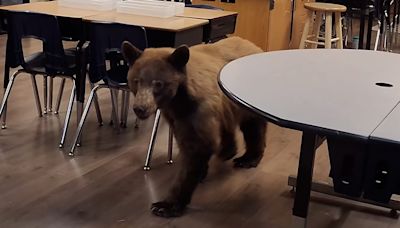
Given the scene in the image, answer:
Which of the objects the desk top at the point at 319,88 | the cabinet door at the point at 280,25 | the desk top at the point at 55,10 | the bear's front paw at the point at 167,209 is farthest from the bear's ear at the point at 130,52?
the cabinet door at the point at 280,25

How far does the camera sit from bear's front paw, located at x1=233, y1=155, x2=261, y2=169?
363 cm

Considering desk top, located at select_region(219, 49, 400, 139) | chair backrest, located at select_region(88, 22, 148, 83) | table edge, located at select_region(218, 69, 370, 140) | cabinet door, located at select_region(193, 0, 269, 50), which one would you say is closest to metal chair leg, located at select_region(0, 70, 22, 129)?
chair backrest, located at select_region(88, 22, 148, 83)

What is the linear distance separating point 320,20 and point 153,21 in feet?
9.19

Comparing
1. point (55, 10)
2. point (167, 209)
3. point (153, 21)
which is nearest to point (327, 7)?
point (153, 21)

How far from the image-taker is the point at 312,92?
226 centimetres

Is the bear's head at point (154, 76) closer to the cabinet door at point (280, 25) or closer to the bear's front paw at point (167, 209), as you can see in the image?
the bear's front paw at point (167, 209)

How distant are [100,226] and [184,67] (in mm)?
880

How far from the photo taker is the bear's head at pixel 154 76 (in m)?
2.69

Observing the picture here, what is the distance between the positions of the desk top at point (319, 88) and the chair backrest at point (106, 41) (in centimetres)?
→ 97

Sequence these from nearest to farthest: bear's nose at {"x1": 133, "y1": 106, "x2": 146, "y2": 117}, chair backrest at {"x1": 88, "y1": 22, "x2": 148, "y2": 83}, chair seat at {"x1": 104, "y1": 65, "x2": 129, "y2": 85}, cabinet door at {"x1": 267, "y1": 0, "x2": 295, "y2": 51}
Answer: bear's nose at {"x1": 133, "y1": 106, "x2": 146, "y2": 117} → chair backrest at {"x1": 88, "y1": 22, "x2": 148, "y2": 83} → chair seat at {"x1": 104, "y1": 65, "x2": 129, "y2": 85} → cabinet door at {"x1": 267, "y1": 0, "x2": 295, "y2": 51}

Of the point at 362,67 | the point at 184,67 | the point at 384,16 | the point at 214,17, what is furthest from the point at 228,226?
the point at 384,16

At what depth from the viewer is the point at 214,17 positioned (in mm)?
4168

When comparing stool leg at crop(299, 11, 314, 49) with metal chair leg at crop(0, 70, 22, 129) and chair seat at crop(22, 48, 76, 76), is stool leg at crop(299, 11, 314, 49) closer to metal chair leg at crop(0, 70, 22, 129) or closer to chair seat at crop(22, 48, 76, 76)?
chair seat at crop(22, 48, 76, 76)

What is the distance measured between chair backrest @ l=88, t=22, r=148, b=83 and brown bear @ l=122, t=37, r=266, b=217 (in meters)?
0.50
